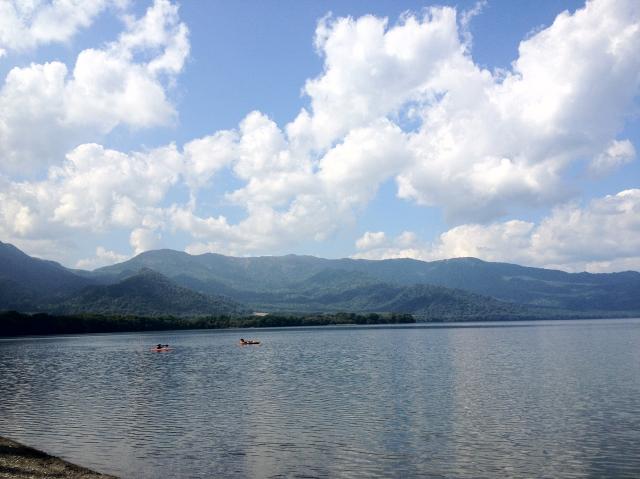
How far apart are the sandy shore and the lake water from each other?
1.98 m

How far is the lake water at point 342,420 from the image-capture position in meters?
34.0

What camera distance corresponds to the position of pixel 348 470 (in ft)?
107

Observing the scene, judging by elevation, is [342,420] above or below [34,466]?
below

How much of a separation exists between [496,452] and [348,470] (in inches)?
386

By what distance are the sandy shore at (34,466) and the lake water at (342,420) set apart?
198cm

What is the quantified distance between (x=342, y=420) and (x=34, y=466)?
22.7 metres

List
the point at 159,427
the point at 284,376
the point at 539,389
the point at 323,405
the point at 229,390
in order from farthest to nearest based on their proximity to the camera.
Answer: the point at 284,376
the point at 229,390
the point at 539,389
the point at 323,405
the point at 159,427

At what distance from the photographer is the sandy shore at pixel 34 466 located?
1186 inches

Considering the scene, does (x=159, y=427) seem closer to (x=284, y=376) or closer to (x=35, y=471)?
(x=35, y=471)

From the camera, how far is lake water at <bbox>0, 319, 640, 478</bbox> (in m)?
34.0

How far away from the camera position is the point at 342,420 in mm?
46219

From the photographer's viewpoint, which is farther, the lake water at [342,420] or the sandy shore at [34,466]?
the lake water at [342,420]

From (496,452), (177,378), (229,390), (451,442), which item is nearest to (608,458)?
(496,452)

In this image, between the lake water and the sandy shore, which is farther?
the lake water
